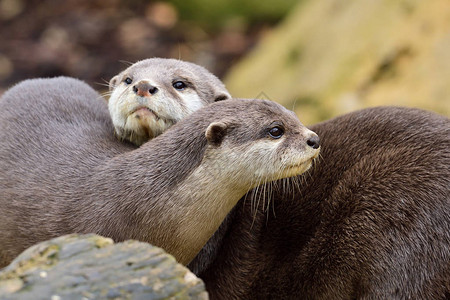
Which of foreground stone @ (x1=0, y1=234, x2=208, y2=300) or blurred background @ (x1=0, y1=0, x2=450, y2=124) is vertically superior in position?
blurred background @ (x1=0, y1=0, x2=450, y2=124)

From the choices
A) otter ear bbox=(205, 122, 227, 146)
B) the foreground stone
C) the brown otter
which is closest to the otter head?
otter ear bbox=(205, 122, 227, 146)

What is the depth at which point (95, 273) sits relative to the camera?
2143mm

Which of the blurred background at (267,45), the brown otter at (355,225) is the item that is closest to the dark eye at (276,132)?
the brown otter at (355,225)

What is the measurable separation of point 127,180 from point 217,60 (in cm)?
559

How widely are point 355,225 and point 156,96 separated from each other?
3.25ft

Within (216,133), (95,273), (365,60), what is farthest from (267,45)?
(95,273)

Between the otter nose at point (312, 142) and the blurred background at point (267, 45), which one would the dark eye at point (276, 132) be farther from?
the blurred background at point (267, 45)

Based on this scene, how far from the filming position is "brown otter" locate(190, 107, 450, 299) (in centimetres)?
279

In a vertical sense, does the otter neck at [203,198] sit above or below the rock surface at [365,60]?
below

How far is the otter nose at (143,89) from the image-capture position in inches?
122

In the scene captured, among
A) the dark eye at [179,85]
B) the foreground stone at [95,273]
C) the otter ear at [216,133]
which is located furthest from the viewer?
the dark eye at [179,85]

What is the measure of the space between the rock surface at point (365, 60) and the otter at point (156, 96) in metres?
1.69

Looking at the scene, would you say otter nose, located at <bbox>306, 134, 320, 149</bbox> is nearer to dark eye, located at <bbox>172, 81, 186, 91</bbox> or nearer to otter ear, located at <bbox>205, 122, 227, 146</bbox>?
otter ear, located at <bbox>205, 122, 227, 146</bbox>

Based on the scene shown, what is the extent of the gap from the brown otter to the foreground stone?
90cm
